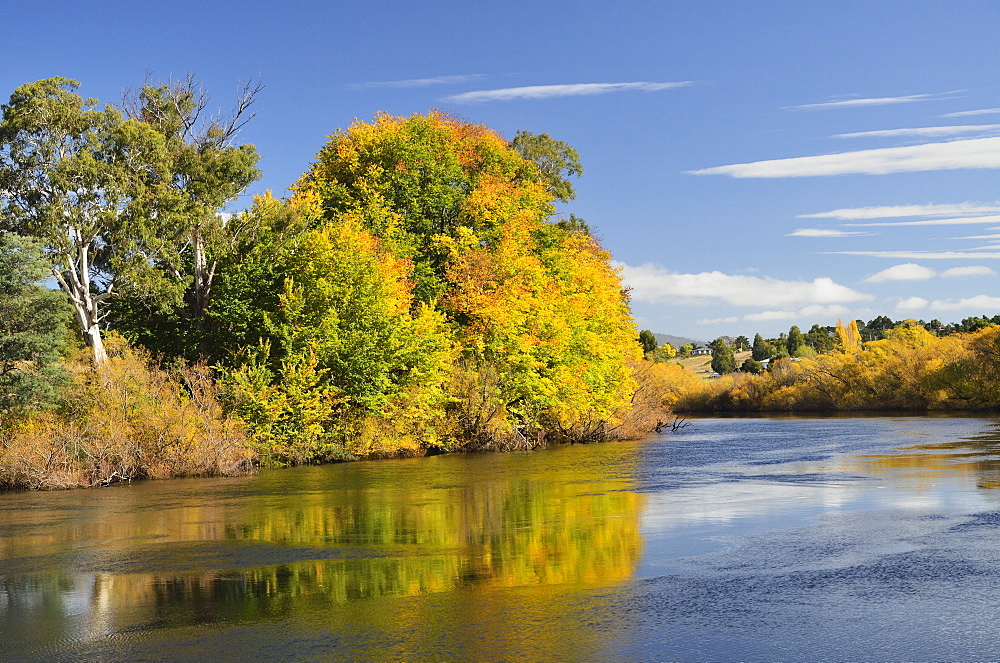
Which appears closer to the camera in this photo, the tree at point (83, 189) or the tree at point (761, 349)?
the tree at point (83, 189)

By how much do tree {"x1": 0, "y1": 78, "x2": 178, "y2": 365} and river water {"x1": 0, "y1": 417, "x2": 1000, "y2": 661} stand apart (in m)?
13.4

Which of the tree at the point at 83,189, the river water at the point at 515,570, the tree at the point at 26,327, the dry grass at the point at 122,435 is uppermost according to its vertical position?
the tree at the point at 83,189

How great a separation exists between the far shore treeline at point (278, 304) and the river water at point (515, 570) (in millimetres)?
5222

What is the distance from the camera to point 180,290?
1718 inches

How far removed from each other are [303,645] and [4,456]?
2528cm

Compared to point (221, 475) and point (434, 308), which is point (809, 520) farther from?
point (434, 308)

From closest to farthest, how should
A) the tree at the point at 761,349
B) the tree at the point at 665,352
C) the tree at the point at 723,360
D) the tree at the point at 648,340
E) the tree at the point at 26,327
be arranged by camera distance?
the tree at the point at 26,327 → the tree at the point at 665,352 → the tree at the point at 648,340 → the tree at the point at 723,360 → the tree at the point at 761,349

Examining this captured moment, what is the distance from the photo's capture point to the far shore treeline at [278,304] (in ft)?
117

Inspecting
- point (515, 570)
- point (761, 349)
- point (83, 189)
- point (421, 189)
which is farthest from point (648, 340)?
point (515, 570)

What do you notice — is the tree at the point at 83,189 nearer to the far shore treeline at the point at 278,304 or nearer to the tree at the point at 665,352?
the far shore treeline at the point at 278,304

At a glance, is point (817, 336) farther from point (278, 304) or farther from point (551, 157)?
point (278, 304)

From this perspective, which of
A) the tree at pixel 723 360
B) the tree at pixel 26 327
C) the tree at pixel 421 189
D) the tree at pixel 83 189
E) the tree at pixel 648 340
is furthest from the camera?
the tree at pixel 723 360

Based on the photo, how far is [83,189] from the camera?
4159 centimetres

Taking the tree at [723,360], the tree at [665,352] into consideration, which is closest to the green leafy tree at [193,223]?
the tree at [665,352]
